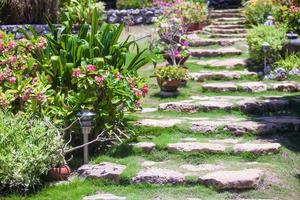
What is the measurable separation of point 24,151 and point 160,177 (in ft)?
5.02

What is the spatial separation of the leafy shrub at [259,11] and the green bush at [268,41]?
2.47 m

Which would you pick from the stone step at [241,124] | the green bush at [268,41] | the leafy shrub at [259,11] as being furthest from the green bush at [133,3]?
the stone step at [241,124]

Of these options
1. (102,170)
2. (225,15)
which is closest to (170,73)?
(102,170)

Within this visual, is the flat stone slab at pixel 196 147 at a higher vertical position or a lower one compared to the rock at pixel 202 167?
higher

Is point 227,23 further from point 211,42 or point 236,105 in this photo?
point 236,105

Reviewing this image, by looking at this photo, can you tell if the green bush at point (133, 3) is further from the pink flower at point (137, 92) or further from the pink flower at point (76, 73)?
the pink flower at point (76, 73)

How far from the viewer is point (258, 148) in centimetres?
642

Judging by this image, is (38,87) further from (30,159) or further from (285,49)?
(285,49)

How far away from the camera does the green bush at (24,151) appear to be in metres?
5.67

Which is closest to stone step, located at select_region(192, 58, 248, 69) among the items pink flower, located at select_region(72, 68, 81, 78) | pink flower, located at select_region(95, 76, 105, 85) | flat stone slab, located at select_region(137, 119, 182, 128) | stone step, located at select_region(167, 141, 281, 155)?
flat stone slab, located at select_region(137, 119, 182, 128)

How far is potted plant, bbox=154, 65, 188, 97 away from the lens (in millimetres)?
8852

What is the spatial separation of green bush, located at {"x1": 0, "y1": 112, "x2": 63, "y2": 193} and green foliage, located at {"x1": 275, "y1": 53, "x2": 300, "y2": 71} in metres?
5.23

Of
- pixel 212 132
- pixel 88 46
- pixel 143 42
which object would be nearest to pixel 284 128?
pixel 212 132

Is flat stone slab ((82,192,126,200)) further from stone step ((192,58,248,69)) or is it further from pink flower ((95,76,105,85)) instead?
Result: stone step ((192,58,248,69))
